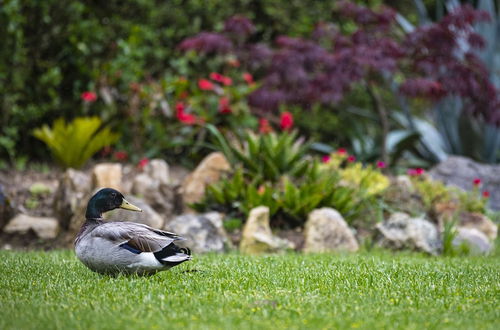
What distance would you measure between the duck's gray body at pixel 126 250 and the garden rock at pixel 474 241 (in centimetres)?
432

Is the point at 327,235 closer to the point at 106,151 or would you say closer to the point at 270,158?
the point at 270,158

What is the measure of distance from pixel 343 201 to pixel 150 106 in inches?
156

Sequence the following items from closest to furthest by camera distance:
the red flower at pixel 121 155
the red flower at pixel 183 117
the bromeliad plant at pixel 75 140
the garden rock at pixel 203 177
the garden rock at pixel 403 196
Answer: the garden rock at pixel 203 177
the garden rock at pixel 403 196
the bromeliad plant at pixel 75 140
the red flower at pixel 183 117
the red flower at pixel 121 155

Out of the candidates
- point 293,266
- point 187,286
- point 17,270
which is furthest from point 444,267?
point 17,270

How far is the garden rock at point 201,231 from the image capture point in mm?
7395

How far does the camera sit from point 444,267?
19.0ft

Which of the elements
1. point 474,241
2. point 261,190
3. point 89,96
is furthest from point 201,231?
point 89,96

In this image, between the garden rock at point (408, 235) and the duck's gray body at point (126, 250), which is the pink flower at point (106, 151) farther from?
the duck's gray body at point (126, 250)

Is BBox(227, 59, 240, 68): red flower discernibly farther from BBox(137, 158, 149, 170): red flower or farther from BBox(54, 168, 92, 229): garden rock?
BBox(54, 168, 92, 229): garden rock

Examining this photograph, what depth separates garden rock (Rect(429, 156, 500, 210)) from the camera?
34.2 ft

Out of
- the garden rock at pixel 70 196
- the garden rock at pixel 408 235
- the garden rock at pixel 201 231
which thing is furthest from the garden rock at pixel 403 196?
the garden rock at pixel 70 196

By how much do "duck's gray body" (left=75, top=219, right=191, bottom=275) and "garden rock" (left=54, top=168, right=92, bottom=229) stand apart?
128 inches

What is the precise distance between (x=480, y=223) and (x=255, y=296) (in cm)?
557

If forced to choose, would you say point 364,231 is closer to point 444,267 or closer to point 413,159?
point 444,267
